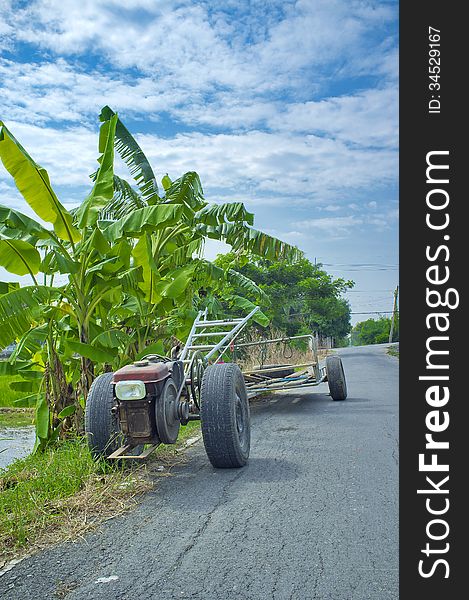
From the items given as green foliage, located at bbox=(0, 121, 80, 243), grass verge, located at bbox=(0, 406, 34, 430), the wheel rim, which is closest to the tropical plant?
green foliage, located at bbox=(0, 121, 80, 243)

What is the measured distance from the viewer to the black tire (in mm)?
7141

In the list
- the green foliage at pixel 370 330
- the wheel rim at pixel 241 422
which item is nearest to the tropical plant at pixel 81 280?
the wheel rim at pixel 241 422

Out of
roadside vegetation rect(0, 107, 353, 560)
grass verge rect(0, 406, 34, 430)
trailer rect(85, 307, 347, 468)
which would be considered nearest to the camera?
roadside vegetation rect(0, 107, 353, 560)

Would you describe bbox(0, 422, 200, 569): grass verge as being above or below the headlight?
below

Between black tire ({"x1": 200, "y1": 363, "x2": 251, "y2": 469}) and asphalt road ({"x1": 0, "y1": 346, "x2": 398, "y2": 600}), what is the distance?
0.53ft

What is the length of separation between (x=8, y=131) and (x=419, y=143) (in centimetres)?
704

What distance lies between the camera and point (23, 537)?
5.11 meters

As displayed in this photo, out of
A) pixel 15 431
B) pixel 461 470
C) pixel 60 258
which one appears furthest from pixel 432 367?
pixel 15 431

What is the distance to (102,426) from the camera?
712 centimetres

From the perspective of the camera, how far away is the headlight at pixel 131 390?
6855 mm

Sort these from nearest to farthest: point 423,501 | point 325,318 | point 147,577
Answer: point 423,501 < point 147,577 < point 325,318

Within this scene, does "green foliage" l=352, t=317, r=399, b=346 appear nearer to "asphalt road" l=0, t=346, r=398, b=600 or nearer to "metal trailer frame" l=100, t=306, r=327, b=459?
"metal trailer frame" l=100, t=306, r=327, b=459

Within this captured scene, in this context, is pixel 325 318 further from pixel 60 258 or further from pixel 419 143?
pixel 419 143

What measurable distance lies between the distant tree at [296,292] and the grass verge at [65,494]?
2968 centimetres
